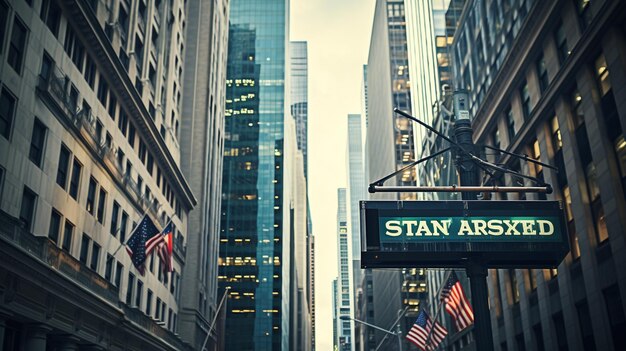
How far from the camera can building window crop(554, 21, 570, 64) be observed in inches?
1478

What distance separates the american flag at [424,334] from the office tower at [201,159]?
3146cm

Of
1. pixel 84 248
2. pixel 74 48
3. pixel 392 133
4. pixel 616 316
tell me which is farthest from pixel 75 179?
Result: pixel 392 133

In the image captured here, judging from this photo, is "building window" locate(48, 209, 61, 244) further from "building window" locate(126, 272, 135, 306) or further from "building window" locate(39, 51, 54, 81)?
"building window" locate(126, 272, 135, 306)

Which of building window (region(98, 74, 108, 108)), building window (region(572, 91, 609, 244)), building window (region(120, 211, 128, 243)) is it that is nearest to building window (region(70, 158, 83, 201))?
building window (region(98, 74, 108, 108))

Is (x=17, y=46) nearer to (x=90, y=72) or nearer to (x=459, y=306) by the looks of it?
(x=90, y=72)

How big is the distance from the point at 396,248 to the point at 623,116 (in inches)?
869

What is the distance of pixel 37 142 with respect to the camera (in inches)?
1205

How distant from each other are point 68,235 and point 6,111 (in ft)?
32.5

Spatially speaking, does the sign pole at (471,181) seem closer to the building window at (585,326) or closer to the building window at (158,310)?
the building window at (585,326)

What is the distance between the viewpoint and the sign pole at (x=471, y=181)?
434 inches

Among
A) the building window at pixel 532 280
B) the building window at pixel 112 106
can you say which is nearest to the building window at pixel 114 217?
the building window at pixel 112 106

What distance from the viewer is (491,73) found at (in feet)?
170

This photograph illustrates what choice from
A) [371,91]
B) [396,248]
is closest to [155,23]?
[396,248]

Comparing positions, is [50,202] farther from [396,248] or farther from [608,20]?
[608,20]
